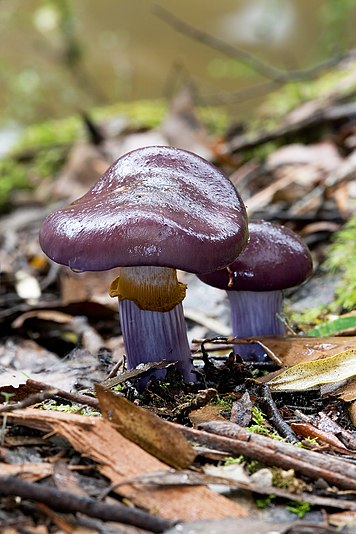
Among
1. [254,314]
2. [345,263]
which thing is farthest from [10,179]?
[254,314]

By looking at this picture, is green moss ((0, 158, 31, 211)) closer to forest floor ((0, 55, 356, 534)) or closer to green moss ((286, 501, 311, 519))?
forest floor ((0, 55, 356, 534))

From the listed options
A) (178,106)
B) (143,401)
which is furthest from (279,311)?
(178,106)

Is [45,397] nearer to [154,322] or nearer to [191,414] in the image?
[191,414]

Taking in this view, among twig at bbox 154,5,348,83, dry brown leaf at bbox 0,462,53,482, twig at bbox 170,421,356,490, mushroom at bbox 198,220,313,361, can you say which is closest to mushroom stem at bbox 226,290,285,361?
mushroom at bbox 198,220,313,361

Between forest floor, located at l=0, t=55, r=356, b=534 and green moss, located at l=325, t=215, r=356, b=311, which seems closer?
forest floor, located at l=0, t=55, r=356, b=534

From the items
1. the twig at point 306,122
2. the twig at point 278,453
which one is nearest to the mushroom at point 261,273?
the twig at point 278,453

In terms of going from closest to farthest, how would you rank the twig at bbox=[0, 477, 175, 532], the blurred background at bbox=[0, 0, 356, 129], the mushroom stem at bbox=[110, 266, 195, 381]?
1. the twig at bbox=[0, 477, 175, 532]
2. the mushroom stem at bbox=[110, 266, 195, 381]
3. the blurred background at bbox=[0, 0, 356, 129]

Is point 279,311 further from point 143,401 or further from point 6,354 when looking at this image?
point 6,354
